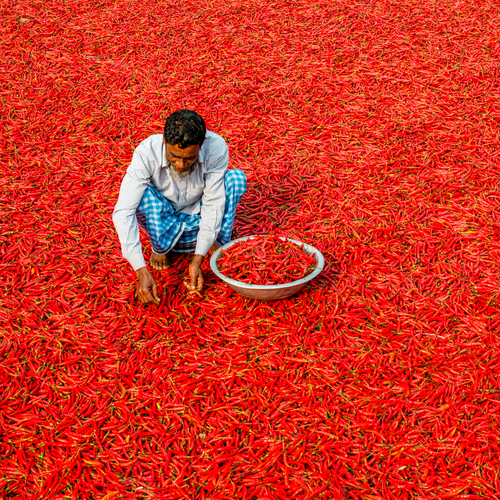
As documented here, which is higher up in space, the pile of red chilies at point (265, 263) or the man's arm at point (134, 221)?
the man's arm at point (134, 221)

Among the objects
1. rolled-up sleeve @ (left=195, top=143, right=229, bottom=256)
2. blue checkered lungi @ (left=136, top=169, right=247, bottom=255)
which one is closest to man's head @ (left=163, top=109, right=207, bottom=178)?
rolled-up sleeve @ (left=195, top=143, right=229, bottom=256)

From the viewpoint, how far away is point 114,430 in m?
3.44

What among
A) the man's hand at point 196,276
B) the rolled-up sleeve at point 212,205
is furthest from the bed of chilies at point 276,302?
the rolled-up sleeve at point 212,205

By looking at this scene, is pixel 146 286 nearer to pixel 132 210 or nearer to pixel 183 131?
pixel 132 210

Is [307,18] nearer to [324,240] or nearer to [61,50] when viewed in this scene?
[61,50]

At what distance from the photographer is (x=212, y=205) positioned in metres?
4.14

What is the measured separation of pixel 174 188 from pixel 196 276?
70 cm

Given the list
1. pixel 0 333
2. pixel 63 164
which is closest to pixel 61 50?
pixel 63 164

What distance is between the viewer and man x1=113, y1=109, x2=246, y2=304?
3631 mm

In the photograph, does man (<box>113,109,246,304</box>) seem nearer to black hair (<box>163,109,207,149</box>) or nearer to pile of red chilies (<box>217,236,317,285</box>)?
black hair (<box>163,109,207,149</box>)

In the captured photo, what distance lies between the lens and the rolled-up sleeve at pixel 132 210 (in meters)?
3.79

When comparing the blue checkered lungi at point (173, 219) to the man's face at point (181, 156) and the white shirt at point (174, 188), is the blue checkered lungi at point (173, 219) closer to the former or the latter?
the white shirt at point (174, 188)

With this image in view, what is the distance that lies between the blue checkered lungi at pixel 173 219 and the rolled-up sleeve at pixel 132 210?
17 cm

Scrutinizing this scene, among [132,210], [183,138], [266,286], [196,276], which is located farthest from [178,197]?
[266,286]
